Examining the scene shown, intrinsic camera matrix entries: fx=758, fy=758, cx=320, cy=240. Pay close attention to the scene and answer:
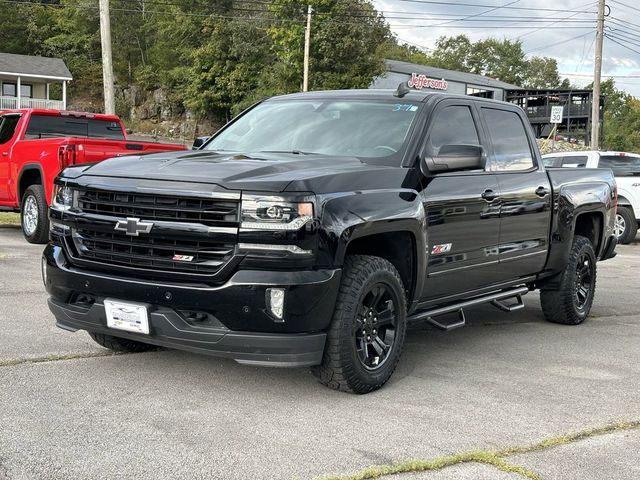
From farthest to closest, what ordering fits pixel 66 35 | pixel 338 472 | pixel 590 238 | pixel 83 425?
pixel 66 35 → pixel 590 238 → pixel 83 425 → pixel 338 472

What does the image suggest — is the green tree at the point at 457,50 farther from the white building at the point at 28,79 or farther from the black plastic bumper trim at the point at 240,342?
the black plastic bumper trim at the point at 240,342

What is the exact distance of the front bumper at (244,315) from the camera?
3986 mm

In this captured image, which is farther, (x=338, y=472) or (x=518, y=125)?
(x=518, y=125)

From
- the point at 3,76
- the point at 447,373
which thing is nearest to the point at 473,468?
the point at 447,373

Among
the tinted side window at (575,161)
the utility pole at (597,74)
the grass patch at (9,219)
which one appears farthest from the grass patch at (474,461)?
the utility pole at (597,74)

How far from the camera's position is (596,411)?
4.47 metres

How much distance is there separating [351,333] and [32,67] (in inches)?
1857

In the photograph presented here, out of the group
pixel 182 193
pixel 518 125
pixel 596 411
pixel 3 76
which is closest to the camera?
pixel 182 193

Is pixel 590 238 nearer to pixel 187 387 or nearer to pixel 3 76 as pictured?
pixel 187 387

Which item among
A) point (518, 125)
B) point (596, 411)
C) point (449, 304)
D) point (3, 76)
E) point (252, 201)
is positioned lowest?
point (596, 411)

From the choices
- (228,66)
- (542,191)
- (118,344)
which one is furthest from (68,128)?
(228,66)

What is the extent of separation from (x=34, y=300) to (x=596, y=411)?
4859mm

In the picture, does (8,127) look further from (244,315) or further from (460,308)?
(244,315)

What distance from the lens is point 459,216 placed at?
5305 millimetres
